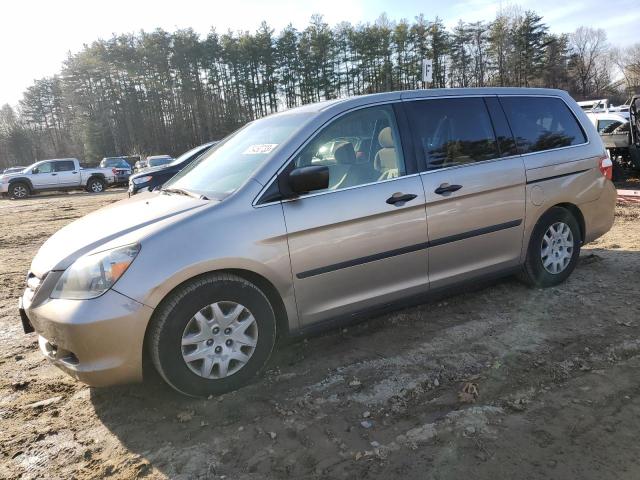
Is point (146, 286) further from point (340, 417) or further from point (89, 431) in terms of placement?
point (340, 417)

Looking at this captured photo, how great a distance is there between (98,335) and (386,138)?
94.6 inches

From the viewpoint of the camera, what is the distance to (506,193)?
4059 millimetres

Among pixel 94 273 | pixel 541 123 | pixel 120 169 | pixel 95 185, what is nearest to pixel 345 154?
pixel 94 273

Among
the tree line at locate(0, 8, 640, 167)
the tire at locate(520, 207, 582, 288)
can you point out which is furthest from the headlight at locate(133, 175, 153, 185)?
the tree line at locate(0, 8, 640, 167)

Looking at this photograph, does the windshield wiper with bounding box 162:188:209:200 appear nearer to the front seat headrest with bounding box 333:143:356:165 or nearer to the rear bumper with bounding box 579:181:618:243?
the front seat headrest with bounding box 333:143:356:165

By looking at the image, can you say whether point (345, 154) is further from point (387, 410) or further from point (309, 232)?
point (387, 410)

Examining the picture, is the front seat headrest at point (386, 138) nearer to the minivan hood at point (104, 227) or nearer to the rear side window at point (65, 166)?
the minivan hood at point (104, 227)

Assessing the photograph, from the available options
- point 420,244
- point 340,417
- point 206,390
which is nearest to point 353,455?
point 340,417

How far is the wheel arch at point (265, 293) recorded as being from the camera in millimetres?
2857

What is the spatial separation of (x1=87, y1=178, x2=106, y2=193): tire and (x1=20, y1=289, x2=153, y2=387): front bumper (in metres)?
23.7

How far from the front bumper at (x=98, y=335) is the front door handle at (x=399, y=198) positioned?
1.79 m

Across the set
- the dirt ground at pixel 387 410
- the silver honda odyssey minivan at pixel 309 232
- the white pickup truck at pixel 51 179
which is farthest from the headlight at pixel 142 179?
the white pickup truck at pixel 51 179

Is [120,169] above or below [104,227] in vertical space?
above

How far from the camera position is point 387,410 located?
9.18ft
